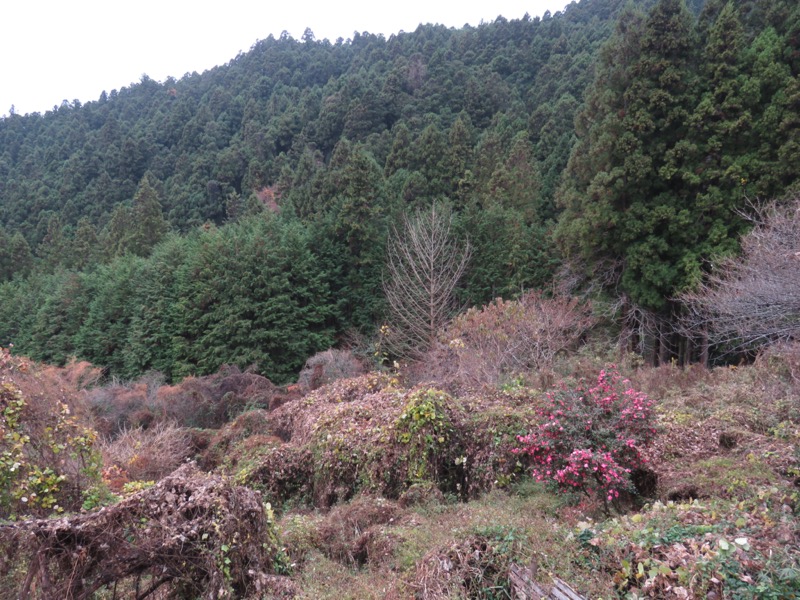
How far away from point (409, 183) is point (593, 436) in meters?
27.3

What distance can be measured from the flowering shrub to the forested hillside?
9.87 meters

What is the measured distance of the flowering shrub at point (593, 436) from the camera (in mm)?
5371

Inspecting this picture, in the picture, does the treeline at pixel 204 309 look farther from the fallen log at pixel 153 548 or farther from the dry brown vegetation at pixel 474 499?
the fallen log at pixel 153 548

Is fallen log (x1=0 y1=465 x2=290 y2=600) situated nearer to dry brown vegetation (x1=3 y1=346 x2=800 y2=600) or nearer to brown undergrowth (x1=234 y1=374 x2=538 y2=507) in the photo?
dry brown vegetation (x1=3 y1=346 x2=800 y2=600)

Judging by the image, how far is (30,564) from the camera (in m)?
3.87

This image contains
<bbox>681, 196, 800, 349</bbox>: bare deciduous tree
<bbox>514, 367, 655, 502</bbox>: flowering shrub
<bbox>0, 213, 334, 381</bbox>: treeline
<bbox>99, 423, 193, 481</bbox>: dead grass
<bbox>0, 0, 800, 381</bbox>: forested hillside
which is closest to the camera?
<bbox>514, 367, 655, 502</bbox>: flowering shrub

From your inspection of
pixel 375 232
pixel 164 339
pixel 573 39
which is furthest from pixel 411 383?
pixel 573 39

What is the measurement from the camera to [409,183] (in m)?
31.4

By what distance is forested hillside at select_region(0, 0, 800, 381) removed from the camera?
14.8 meters

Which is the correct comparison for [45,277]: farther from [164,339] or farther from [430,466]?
[430,466]

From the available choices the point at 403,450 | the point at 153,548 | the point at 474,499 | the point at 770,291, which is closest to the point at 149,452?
the point at 403,450

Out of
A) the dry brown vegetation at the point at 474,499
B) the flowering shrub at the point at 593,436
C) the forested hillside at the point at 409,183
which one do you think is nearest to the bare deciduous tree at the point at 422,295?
the forested hillside at the point at 409,183

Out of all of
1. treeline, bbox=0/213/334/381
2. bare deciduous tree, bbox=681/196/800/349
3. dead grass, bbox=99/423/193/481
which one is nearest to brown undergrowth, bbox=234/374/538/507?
dead grass, bbox=99/423/193/481

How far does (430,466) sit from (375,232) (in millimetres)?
18434
